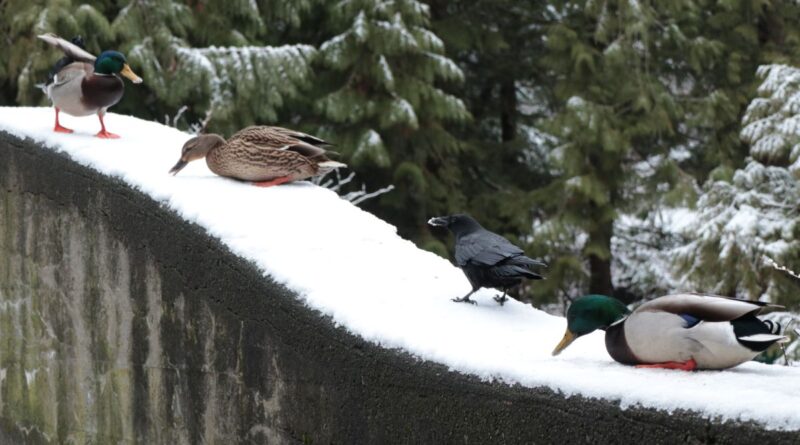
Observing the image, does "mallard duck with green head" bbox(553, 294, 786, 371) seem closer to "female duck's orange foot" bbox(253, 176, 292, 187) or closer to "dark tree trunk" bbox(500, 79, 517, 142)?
"female duck's orange foot" bbox(253, 176, 292, 187)

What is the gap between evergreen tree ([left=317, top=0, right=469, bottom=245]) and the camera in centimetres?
1279

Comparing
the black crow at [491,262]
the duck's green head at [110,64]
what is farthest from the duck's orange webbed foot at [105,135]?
the black crow at [491,262]

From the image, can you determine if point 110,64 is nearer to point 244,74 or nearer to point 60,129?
point 60,129

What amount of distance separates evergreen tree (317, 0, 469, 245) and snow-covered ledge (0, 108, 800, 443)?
638 centimetres

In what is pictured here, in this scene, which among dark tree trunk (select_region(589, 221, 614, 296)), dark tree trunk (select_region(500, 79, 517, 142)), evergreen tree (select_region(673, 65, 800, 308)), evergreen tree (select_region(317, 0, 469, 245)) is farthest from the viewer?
dark tree trunk (select_region(500, 79, 517, 142))

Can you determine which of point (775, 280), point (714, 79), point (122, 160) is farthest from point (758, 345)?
point (714, 79)

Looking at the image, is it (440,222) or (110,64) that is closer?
(440,222)

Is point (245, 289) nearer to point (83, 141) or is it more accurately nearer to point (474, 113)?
point (83, 141)

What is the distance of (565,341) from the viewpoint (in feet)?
11.5

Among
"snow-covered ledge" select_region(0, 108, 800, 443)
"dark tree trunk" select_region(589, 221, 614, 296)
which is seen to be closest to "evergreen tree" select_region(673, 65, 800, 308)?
"dark tree trunk" select_region(589, 221, 614, 296)

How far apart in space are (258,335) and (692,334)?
1.64 m

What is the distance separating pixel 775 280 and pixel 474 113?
7524 millimetres

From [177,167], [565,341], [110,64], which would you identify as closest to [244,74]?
[110,64]

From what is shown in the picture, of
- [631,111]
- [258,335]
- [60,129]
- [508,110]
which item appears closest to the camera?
[258,335]
